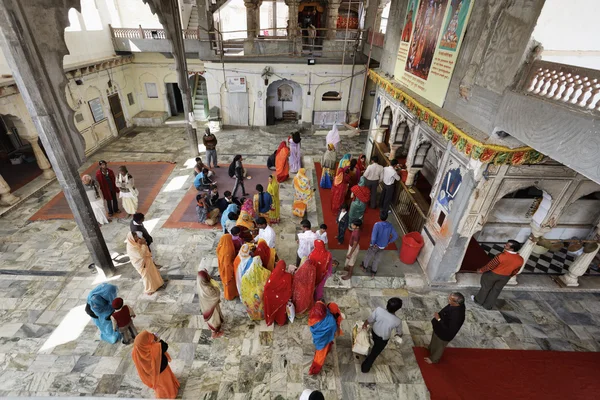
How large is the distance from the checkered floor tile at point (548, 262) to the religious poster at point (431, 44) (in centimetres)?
423

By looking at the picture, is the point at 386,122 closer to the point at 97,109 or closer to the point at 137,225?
the point at 137,225

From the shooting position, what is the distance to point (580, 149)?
9.62 ft

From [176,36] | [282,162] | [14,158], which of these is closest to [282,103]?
[176,36]

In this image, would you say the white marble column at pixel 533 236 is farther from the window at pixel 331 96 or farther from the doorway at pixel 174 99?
the doorway at pixel 174 99

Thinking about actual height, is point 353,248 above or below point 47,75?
below

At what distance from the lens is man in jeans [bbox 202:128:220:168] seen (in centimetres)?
1014

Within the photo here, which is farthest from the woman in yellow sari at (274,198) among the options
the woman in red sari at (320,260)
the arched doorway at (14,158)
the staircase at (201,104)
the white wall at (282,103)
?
the staircase at (201,104)

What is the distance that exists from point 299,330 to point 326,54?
41.0 ft

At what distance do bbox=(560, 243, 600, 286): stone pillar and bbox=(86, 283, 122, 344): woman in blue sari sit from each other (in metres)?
8.85

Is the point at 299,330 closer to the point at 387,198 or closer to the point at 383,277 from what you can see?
the point at 383,277

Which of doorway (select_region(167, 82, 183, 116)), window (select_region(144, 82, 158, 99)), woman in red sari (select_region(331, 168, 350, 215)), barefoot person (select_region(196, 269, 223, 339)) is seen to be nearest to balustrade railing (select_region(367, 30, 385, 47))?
Answer: woman in red sari (select_region(331, 168, 350, 215))

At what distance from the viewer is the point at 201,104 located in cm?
1692

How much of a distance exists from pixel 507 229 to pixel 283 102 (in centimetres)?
1210

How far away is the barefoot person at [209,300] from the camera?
4.51 meters
